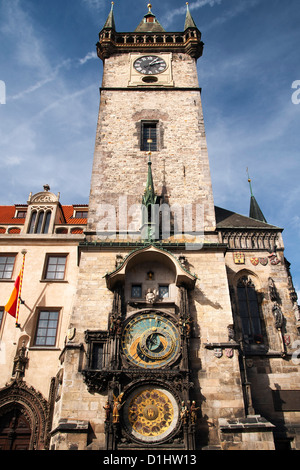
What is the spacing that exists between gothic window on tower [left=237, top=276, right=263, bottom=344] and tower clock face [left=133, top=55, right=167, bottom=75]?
11.3m

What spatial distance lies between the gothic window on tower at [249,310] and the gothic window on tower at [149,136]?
6.49 m

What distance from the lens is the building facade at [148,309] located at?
10000mm

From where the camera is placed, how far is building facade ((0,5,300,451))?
10.0 m

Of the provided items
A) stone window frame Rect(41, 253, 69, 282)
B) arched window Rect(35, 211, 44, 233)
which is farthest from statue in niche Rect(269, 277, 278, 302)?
arched window Rect(35, 211, 44, 233)

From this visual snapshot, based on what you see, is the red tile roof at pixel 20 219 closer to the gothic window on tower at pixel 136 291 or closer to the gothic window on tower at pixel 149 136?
the gothic window on tower at pixel 149 136

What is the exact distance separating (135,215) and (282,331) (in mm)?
6193

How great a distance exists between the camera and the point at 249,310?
1348 centimetres

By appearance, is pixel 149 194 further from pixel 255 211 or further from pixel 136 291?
pixel 255 211

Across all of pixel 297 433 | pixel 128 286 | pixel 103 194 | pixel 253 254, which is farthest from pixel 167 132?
pixel 297 433

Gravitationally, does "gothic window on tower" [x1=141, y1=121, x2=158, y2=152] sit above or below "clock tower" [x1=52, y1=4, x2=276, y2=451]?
above

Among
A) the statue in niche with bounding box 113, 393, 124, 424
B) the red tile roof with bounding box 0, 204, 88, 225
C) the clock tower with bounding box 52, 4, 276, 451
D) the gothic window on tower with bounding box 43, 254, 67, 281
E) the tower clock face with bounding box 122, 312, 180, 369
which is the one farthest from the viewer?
the red tile roof with bounding box 0, 204, 88, 225

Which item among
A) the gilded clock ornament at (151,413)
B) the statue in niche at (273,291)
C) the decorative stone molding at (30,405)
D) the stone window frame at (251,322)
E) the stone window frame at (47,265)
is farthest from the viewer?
the stone window frame at (47,265)

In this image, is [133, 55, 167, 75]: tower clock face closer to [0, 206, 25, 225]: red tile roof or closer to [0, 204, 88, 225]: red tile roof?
[0, 204, 88, 225]: red tile roof

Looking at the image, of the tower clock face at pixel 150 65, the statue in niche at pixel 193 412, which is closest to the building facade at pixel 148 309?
the statue in niche at pixel 193 412
